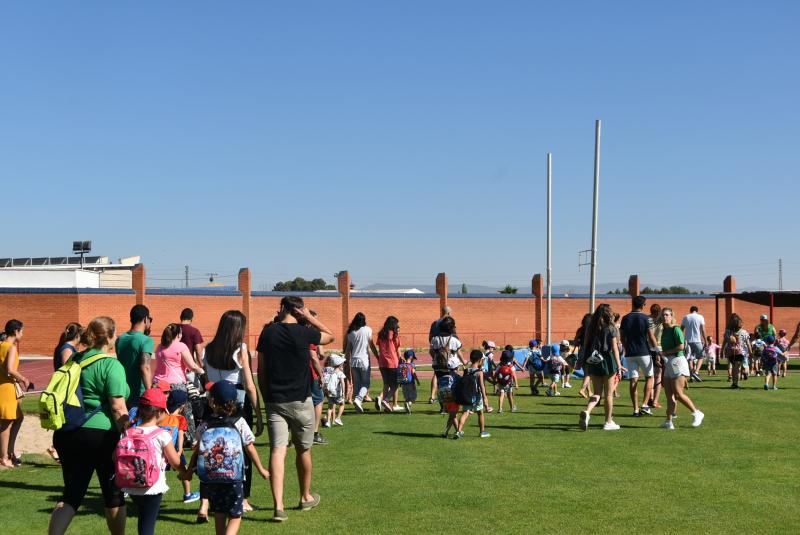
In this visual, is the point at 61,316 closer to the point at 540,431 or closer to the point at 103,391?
the point at 540,431

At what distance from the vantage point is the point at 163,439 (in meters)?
5.97

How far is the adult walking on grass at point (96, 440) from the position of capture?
6129mm

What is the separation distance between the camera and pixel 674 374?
1274 centimetres

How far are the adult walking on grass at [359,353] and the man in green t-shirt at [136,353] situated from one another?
20.7 ft

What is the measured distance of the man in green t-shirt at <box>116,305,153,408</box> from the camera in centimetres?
822

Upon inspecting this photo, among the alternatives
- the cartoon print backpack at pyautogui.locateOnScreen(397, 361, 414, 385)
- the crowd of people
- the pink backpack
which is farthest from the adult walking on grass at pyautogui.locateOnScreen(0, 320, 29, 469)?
the cartoon print backpack at pyautogui.locateOnScreen(397, 361, 414, 385)

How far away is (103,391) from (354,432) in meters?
6.99

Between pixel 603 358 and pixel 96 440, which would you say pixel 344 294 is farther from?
pixel 96 440

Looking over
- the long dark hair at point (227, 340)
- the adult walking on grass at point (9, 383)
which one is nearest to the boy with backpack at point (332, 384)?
the adult walking on grass at point (9, 383)

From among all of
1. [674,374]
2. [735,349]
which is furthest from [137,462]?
[735,349]

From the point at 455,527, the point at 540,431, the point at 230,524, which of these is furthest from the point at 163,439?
the point at 540,431

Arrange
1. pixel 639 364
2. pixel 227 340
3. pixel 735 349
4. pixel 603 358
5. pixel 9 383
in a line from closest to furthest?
1. pixel 227 340
2. pixel 9 383
3. pixel 603 358
4. pixel 639 364
5. pixel 735 349

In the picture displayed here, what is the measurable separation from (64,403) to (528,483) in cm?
494

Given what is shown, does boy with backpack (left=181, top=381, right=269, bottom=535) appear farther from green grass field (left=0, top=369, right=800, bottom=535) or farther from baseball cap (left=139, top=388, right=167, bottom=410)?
green grass field (left=0, top=369, right=800, bottom=535)
